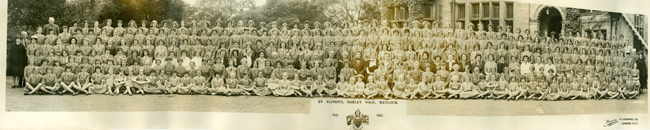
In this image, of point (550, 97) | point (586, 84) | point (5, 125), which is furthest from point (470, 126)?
point (5, 125)

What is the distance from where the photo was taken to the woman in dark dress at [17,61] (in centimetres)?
809

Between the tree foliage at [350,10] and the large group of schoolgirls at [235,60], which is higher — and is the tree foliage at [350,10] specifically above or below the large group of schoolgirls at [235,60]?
above

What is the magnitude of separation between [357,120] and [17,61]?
6314 mm

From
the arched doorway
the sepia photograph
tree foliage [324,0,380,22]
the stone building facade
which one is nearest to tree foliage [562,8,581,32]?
the stone building facade

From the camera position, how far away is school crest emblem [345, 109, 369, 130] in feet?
26.6

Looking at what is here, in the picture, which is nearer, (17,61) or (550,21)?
(17,61)

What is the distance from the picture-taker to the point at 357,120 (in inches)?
319

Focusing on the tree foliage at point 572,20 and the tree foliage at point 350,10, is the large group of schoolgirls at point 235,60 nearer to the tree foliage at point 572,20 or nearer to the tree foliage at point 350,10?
the tree foliage at point 350,10

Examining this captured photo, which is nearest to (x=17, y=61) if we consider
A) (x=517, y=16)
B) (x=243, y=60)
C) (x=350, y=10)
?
(x=243, y=60)

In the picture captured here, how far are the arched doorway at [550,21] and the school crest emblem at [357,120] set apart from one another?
4.04 meters

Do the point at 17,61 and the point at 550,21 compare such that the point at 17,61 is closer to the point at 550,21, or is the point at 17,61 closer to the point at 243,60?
the point at 243,60

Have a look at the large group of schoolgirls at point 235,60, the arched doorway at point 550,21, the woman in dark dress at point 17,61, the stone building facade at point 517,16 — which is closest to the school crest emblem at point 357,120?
the large group of schoolgirls at point 235,60

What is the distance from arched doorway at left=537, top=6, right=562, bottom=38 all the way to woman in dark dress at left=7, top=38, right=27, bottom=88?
389 inches

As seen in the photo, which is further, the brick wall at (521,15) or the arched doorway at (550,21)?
the arched doorway at (550,21)
